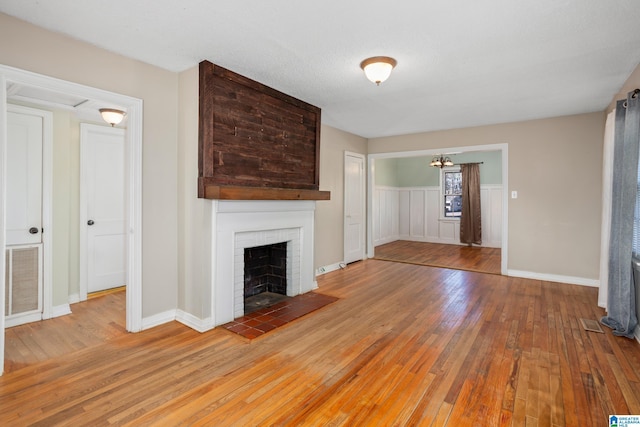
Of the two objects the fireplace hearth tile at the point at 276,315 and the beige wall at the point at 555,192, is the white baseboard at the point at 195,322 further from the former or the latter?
the beige wall at the point at 555,192

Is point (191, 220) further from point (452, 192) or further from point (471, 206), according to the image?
point (452, 192)

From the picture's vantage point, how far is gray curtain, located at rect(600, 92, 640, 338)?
112 inches

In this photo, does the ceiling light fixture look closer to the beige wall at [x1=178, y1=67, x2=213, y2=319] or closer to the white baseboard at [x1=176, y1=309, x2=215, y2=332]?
the beige wall at [x1=178, y1=67, x2=213, y2=319]

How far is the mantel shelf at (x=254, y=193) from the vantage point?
2973mm

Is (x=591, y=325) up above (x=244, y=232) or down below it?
below

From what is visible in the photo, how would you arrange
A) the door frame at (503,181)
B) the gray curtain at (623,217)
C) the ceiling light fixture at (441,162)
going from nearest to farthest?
the gray curtain at (623,217)
the door frame at (503,181)
the ceiling light fixture at (441,162)

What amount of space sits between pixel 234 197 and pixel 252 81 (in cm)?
136

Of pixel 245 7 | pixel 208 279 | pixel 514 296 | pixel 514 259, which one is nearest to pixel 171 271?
pixel 208 279

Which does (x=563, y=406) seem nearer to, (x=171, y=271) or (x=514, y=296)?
(x=514, y=296)

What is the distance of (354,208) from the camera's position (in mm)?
6281

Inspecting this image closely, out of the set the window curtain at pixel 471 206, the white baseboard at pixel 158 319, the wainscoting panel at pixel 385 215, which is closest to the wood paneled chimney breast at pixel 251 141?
the white baseboard at pixel 158 319

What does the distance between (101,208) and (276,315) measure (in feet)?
9.31

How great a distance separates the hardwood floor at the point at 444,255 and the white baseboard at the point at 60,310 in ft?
17.2

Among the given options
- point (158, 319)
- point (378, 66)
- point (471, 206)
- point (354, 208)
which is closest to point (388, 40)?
point (378, 66)
